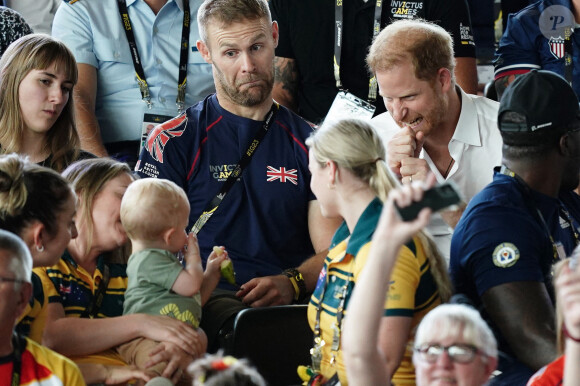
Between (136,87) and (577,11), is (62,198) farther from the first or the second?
(577,11)

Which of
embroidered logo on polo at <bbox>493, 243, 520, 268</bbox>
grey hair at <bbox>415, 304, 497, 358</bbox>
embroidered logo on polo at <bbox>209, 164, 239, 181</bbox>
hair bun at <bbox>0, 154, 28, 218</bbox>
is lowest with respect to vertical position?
embroidered logo on polo at <bbox>209, 164, 239, 181</bbox>

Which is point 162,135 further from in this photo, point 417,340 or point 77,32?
point 417,340

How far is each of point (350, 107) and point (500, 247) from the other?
1.65m

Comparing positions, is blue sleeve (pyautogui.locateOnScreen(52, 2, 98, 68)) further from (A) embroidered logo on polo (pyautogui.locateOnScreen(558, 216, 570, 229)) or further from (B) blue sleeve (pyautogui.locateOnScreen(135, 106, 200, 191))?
(A) embroidered logo on polo (pyautogui.locateOnScreen(558, 216, 570, 229))

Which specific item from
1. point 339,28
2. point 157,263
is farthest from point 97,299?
point 339,28

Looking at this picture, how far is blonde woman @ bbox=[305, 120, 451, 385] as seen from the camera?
93.1 inches

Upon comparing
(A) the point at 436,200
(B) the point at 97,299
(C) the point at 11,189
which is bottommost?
(B) the point at 97,299

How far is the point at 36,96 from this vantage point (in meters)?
3.61

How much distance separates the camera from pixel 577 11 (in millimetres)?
4801

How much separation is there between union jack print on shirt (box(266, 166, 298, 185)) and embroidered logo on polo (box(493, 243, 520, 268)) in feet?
4.17

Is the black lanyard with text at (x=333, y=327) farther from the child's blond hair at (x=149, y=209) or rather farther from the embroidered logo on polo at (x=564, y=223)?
the embroidered logo on polo at (x=564, y=223)

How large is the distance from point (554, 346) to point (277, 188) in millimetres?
1533

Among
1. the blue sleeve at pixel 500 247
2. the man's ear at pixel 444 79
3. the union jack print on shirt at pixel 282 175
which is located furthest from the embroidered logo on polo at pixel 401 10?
the blue sleeve at pixel 500 247

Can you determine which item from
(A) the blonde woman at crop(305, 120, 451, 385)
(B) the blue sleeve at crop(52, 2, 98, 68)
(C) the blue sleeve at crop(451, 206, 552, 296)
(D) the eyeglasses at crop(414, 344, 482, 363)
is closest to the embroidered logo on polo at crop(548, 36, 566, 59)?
(C) the blue sleeve at crop(451, 206, 552, 296)
